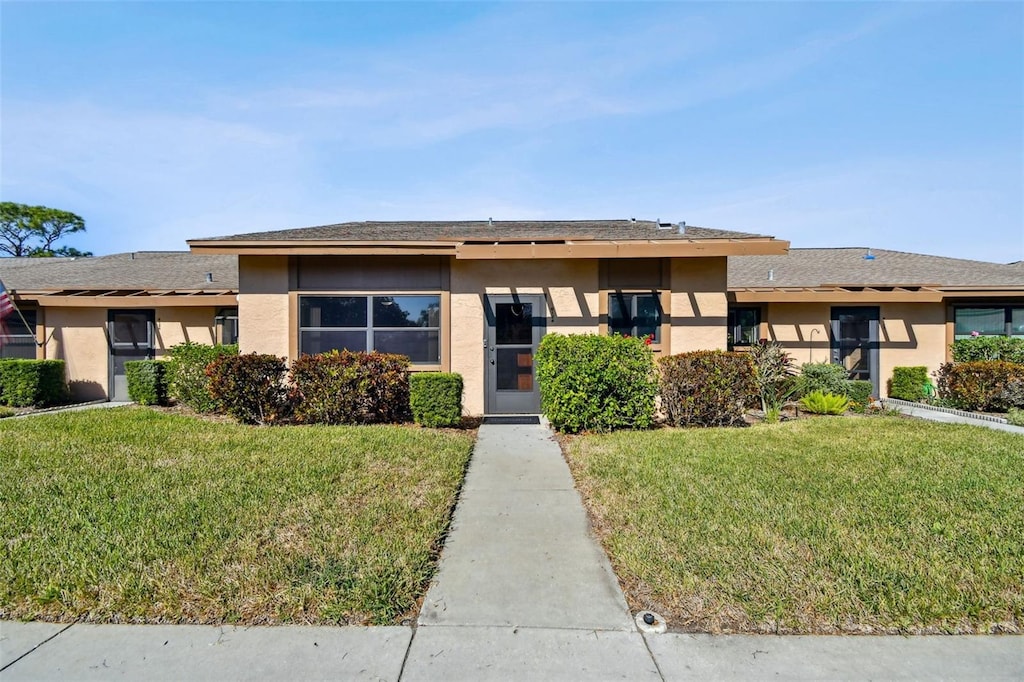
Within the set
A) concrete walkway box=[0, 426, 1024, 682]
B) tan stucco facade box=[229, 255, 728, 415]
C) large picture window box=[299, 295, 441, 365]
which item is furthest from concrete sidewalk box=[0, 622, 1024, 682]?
large picture window box=[299, 295, 441, 365]

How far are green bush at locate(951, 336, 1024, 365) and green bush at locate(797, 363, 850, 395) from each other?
11.1 feet

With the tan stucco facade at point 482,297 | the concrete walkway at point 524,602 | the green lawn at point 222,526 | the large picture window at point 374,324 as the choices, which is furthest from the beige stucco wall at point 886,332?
the concrete walkway at point 524,602

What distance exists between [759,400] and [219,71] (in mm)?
11670

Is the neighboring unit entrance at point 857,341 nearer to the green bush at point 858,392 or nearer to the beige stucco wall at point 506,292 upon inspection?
the green bush at point 858,392

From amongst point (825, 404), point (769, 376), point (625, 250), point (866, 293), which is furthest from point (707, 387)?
point (866, 293)

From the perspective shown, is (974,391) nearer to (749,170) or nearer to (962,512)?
(749,170)

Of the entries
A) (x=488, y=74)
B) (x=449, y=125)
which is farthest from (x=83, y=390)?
(x=488, y=74)

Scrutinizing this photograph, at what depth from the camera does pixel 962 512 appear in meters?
3.90

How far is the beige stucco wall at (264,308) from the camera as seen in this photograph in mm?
9008

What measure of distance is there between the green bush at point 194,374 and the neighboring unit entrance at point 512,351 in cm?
495

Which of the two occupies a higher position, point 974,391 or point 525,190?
point 525,190

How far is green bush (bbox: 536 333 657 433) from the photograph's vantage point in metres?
6.98

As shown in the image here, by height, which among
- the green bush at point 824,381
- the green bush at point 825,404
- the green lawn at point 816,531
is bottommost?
the green lawn at point 816,531

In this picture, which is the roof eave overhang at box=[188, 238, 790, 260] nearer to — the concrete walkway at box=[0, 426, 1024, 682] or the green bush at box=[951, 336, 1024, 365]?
the concrete walkway at box=[0, 426, 1024, 682]
